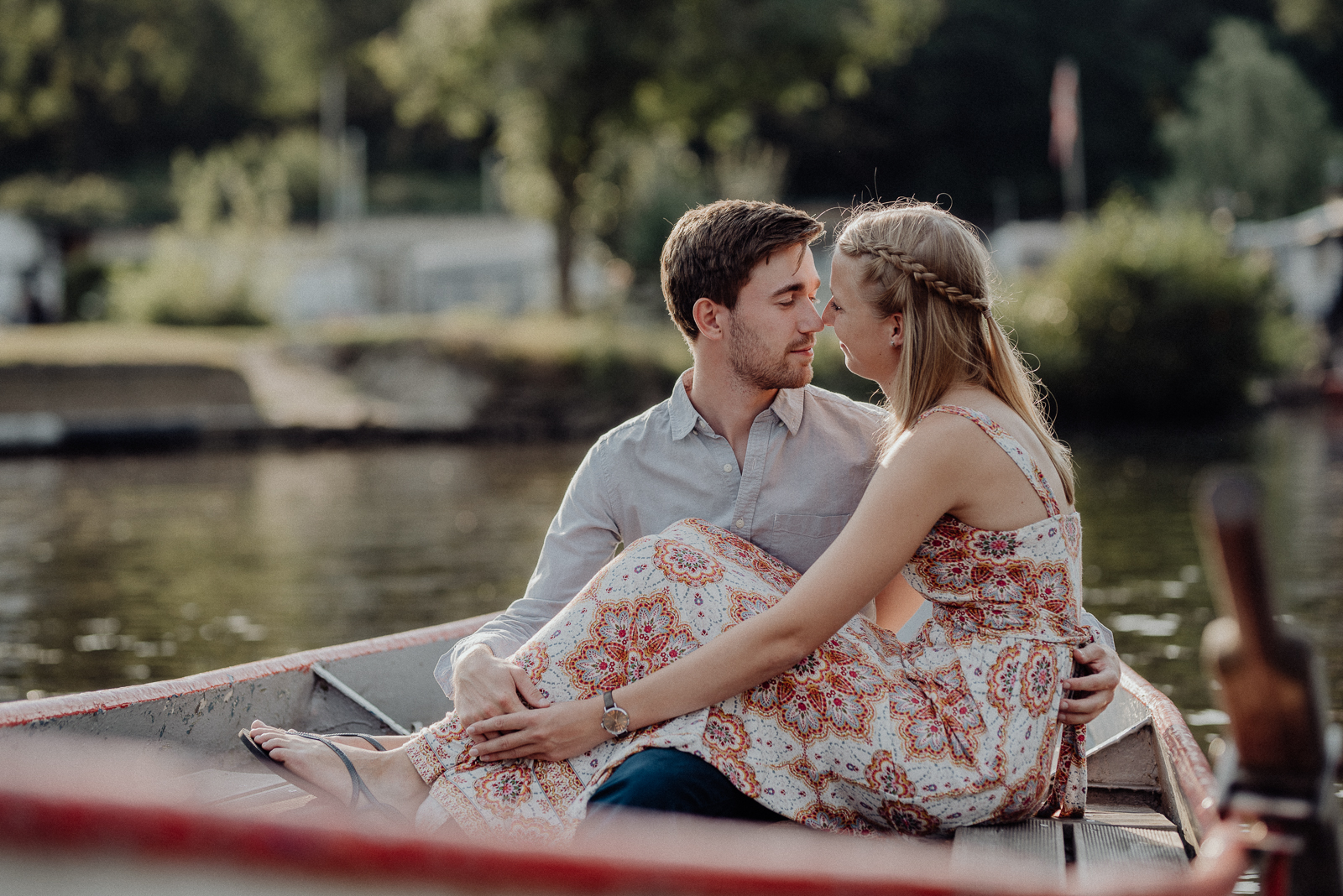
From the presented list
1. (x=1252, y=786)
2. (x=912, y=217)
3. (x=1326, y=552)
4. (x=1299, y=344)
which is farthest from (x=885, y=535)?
(x=1299, y=344)

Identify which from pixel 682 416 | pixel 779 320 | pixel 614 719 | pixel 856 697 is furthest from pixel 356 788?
pixel 779 320

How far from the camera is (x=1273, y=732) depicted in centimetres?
171

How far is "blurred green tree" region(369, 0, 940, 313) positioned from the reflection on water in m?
10.5

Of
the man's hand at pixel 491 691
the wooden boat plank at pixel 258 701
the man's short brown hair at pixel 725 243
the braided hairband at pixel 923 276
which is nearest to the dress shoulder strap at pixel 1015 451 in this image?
the braided hairband at pixel 923 276

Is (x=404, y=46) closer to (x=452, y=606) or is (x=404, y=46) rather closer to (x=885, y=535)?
(x=452, y=606)

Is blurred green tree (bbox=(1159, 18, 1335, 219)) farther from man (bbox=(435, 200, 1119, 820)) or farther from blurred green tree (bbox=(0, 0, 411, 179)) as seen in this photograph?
man (bbox=(435, 200, 1119, 820))

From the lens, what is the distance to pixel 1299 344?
82.7 feet

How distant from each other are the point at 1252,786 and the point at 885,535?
0.98 meters

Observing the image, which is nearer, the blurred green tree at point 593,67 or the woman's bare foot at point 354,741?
the woman's bare foot at point 354,741

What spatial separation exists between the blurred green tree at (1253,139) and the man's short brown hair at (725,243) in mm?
41029

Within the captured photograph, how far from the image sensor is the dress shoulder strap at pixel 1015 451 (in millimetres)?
2660

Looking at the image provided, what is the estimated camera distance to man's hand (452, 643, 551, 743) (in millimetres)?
2723

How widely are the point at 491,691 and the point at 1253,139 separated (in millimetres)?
43809

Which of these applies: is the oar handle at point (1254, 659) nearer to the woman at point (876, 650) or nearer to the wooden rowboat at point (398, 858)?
the wooden rowboat at point (398, 858)
